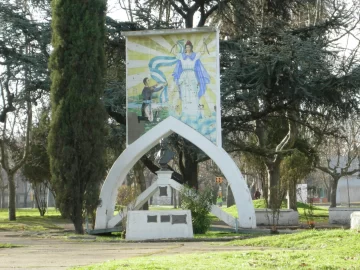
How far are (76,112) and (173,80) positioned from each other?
11.8 feet

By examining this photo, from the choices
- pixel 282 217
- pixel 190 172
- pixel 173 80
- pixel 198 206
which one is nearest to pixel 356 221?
pixel 198 206

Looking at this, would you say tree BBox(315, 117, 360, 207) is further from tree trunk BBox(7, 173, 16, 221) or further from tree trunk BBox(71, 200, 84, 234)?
tree trunk BBox(7, 173, 16, 221)

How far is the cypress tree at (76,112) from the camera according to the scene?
74.1ft

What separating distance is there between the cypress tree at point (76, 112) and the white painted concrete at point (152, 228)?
265 centimetres

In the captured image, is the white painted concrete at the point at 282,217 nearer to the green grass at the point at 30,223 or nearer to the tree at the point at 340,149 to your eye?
the tree at the point at 340,149

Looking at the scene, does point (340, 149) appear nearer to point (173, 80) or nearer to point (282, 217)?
point (282, 217)

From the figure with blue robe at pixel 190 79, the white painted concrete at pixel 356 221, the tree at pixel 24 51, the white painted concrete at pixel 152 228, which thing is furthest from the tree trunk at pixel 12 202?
the white painted concrete at pixel 356 221

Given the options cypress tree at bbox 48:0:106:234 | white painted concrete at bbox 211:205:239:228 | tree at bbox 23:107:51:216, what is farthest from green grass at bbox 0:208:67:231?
white painted concrete at bbox 211:205:239:228

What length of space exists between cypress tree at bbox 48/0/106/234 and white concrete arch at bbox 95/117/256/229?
33.3 inches

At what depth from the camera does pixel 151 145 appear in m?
23.9

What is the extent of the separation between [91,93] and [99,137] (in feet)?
5.02

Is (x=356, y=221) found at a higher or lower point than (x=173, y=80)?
lower

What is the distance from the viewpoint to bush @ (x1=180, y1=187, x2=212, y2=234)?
22.5m

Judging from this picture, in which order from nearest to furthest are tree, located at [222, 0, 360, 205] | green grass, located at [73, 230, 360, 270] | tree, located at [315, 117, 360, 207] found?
1. green grass, located at [73, 230, 360, 270]
2. tree, located at [222, 0, 360, 205]
3. tree, located at [315, 117, 360, 207]
